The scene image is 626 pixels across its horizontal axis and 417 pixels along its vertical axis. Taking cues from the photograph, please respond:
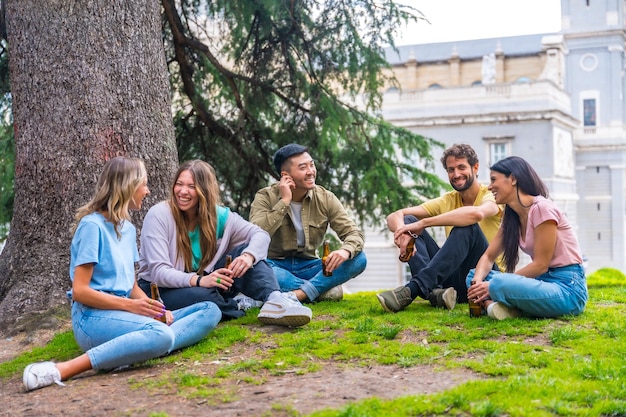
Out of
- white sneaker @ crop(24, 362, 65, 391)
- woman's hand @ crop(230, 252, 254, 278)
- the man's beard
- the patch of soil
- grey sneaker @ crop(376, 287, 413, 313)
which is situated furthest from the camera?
the man's beard

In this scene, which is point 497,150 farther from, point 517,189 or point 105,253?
point 105,253

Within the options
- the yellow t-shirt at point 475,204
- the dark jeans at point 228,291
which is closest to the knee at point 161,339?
the dark jeans at point 228,291

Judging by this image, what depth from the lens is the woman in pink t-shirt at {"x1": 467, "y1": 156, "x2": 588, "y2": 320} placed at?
4.59 metres

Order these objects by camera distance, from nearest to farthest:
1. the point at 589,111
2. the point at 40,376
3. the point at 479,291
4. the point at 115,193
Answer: the point at 40,376
the point at 115,193
the point at 479,291
the point at 589,111

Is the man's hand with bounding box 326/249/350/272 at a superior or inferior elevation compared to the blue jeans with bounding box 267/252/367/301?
superior

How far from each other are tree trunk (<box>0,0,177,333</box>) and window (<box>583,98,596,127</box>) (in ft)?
164

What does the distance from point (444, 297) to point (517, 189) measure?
102 centimetres

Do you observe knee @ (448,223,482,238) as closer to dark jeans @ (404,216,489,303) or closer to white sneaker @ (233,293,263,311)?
dark jeans @ (404,216,489,303)

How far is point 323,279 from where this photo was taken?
577cm

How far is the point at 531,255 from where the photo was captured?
4.71 meters

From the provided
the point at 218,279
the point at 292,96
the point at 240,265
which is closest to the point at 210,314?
the point at 218,279

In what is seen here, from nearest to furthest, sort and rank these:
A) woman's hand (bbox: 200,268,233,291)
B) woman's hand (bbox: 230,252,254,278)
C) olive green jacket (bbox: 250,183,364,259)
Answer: woman's hand (bbox: 200,268,233,291) → woman's hand (bbox: 230,252,254,278) → olive green jacket (bbox: 250,183,364,259)

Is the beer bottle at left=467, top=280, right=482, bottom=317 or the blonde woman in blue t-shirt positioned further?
the beer bottle at left=467, top=280, right=482, bottom=317

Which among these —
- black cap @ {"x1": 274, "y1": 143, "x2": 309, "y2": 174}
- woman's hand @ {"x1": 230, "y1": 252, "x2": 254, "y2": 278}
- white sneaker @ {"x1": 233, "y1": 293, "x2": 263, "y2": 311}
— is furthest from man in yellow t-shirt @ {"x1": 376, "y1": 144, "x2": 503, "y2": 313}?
woman's hand @ {"x1": 230, "y1": 252, "x2": 254, "y2": 278}
